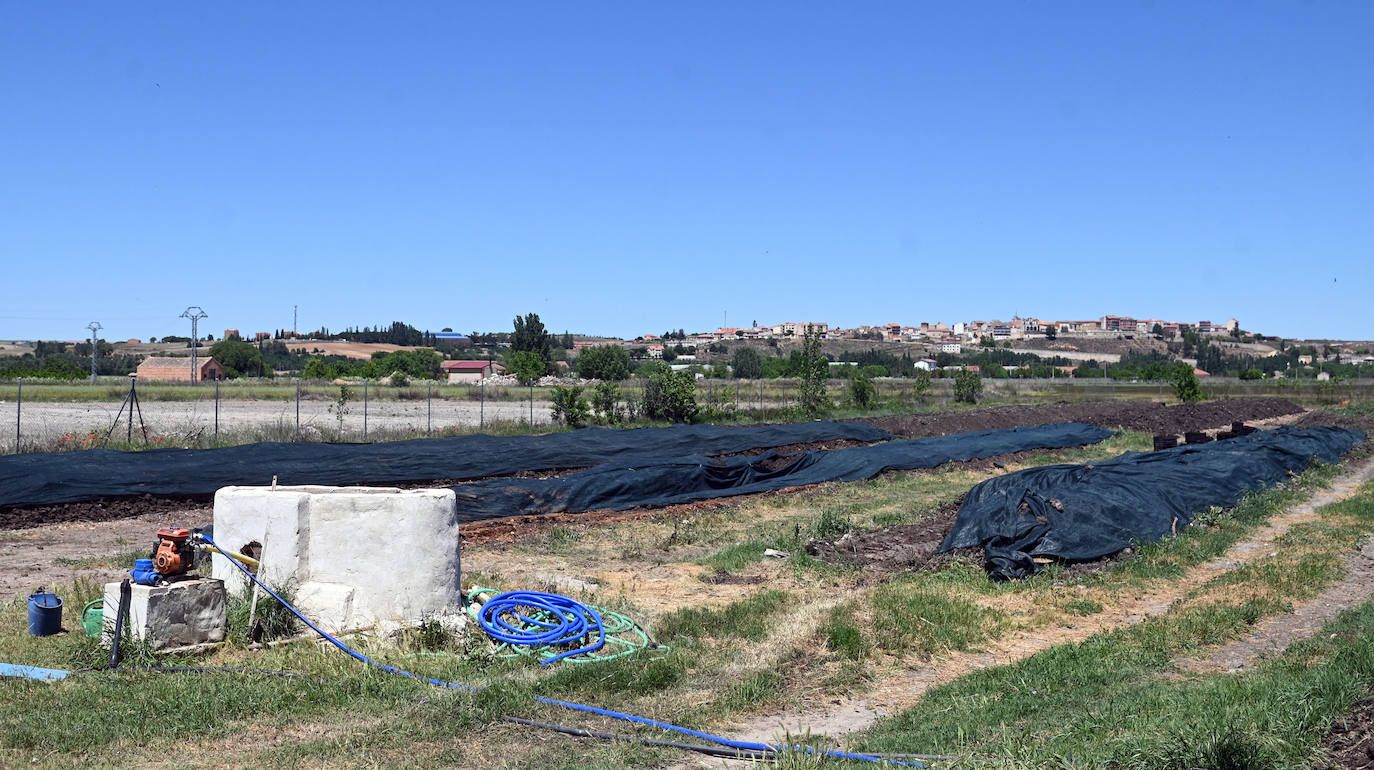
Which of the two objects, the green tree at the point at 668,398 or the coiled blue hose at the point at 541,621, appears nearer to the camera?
the coiled blue hose at the point at 541,621

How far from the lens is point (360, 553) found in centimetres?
847

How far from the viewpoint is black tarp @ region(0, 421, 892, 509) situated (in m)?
16.3

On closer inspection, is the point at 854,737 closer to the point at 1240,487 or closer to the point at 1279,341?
the point at 1240,487

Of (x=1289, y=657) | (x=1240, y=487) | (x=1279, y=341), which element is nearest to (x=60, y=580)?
(x=1289, y=657)

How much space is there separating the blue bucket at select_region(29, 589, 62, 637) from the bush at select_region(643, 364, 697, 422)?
2681 cm

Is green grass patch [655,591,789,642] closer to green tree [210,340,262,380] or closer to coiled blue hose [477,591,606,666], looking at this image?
coiled blue hose [477,591,606,666]

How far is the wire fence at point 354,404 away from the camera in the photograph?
85.8 ft

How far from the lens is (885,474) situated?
914 inches

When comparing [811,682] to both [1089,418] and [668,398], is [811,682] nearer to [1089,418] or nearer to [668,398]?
[668,398]

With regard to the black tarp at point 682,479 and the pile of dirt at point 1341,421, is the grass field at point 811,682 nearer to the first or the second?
the black tarp at point 682,479

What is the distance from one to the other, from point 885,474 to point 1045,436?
9959mm

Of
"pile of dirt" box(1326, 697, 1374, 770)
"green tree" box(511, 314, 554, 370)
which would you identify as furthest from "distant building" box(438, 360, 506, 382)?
"pile of dirt" box(1326, 697, 1374, 770)

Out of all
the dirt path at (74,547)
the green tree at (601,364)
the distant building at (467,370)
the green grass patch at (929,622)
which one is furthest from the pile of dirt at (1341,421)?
the distant building at (467,370)

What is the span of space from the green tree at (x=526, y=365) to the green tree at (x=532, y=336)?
3.63m
